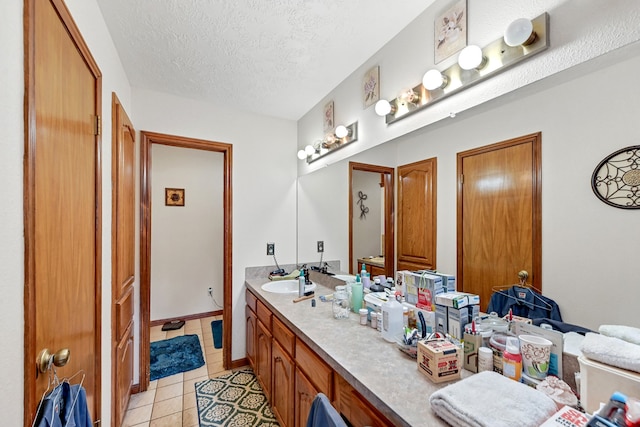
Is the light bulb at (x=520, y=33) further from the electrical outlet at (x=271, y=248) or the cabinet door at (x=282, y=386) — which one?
the electrical outlet at (x=271, y=248)

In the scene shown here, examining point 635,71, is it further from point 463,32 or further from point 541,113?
point 463,32

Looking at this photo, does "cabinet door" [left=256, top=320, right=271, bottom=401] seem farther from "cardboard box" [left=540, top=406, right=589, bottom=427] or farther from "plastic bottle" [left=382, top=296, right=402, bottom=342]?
"cardboard box" [left=540, top=406, right=589, bottom=427]

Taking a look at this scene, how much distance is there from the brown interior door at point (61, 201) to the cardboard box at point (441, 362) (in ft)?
3.87

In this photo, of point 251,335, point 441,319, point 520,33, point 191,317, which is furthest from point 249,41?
point 191,317

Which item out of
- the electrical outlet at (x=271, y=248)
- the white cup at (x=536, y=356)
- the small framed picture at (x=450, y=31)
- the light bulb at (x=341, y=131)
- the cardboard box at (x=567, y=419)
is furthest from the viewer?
the electrical outlet at (x=271, y=248)

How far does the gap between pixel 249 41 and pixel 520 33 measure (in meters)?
1.39

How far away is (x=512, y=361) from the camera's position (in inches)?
35.7

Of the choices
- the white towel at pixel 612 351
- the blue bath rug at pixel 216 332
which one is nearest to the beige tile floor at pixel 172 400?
the blue bath rug at pixel 216 332

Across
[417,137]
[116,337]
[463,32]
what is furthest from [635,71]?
[116,337]

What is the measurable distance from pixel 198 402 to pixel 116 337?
89 centimetres

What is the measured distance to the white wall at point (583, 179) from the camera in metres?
0.76

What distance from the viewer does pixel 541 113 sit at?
0.95m

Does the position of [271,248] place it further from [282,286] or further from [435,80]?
[435,80]

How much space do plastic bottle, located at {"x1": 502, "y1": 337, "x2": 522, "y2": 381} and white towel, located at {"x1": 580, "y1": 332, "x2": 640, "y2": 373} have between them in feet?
0.58
